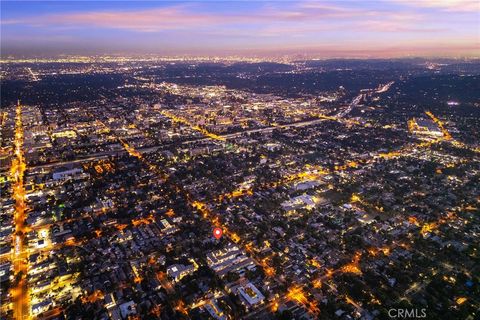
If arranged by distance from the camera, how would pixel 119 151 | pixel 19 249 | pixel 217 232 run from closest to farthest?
pixel 19 249
pixel 217 232
pixel 119 151

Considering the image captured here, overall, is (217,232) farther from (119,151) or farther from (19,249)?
(119,151)

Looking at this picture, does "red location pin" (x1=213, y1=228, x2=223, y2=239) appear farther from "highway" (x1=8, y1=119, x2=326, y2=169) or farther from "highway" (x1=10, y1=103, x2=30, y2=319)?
"highway" (x1=8, y1=119, x2=326, y2=169)

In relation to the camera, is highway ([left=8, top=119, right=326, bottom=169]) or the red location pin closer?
the red location pin

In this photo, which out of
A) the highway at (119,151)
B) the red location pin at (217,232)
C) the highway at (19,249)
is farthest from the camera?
the highway at (119,151)

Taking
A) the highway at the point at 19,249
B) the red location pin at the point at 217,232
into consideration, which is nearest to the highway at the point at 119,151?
the highway at the point at 19,249

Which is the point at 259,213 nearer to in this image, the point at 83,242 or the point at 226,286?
the point at 226,286

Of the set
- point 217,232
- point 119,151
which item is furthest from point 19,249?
point 119,151

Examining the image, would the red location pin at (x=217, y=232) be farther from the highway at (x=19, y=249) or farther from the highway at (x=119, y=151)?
the highway at (x=119, y=151)

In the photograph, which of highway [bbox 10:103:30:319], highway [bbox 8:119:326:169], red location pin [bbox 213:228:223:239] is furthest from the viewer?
highway [bbox 8:119:326:169]

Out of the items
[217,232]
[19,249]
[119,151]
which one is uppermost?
[119,151]

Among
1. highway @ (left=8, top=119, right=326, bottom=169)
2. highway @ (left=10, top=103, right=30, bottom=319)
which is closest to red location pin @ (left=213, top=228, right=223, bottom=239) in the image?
highway @ (left=10, top=103, right=30, bottom=319)

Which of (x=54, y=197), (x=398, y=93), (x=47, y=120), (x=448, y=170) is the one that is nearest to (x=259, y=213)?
(x=54, y=197)
